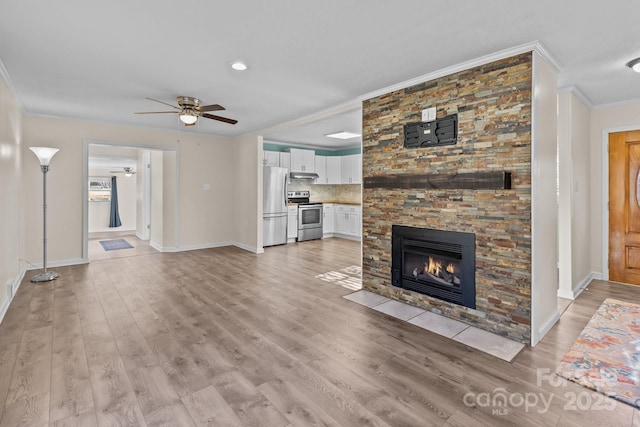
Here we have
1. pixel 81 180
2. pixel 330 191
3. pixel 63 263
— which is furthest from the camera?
pixel 330 191

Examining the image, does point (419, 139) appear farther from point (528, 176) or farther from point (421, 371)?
point (421, 371)

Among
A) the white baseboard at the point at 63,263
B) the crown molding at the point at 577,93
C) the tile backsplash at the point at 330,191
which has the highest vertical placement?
the crown molding at the point at 577,93

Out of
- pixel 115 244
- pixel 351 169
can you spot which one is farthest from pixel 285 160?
pixel 115 244

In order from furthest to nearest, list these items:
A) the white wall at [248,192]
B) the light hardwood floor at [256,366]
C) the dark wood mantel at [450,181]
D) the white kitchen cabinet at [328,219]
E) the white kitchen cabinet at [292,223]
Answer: the white kitchen cabinet at [328,219] → the white kitchen cabinet at [292,223] → the white wall at [248,192] → the dark wood mantel at [450,181] → the light hardwood floor at [256,366]

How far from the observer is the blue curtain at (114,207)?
10680mm

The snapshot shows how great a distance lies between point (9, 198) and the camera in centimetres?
380

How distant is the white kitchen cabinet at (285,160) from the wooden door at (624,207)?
6.11 meters

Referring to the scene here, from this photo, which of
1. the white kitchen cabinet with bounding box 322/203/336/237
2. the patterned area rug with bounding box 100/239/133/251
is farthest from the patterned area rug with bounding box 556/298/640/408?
the patterned area rug with bounding box 100/239/133/251

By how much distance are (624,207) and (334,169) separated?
606 cm

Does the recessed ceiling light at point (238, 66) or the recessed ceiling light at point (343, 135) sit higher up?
the recessed ceiling light at point (343, 135)

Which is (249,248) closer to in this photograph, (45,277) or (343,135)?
(343,135)

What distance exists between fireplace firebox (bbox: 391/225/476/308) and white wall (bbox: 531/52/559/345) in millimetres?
505

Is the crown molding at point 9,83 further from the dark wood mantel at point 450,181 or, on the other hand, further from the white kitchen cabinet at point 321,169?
the white kitchen cabinet at point 321,169

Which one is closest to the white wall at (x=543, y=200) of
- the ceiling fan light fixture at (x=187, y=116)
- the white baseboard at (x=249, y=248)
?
the ceiling fan light fixture at (x=187, y=116)
